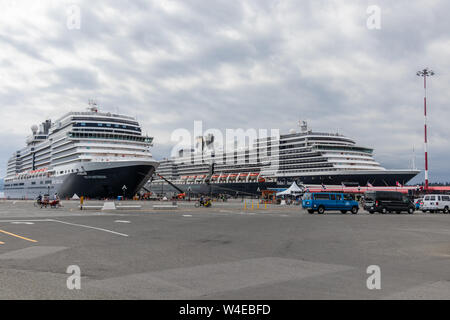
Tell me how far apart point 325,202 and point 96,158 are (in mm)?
38304

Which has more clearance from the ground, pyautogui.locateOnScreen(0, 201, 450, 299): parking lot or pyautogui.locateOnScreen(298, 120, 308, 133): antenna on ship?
pyautogui.locateOnScreen(298, 120, 308, 133): antenna on ship

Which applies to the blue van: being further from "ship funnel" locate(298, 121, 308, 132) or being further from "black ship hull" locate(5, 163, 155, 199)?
"ship funnel" locate(298, 121, 308, 132)

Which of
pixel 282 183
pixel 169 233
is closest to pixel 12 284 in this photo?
pixel 169 233

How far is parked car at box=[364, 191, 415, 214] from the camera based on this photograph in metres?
32.3

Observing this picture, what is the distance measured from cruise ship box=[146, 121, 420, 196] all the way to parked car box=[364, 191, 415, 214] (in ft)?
107

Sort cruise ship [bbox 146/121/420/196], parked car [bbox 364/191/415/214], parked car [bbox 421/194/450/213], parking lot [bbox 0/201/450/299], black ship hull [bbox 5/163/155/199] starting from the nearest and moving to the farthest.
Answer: parking lot [bbox 0/201/450/299] < parked car [bbox 364/191/415/214] < parked car [bbox 421/194/450/213] < black ship hull [bbox 5/163/155/199] < cruise ship [bbox 146/121/420/196]

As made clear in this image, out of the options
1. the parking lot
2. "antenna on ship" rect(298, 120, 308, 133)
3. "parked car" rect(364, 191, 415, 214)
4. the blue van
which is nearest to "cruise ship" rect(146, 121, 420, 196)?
"antenna on ship" rect(298, 120, 308, 133)

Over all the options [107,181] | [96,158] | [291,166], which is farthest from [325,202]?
[291,166]

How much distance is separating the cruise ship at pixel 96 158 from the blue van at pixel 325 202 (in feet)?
104

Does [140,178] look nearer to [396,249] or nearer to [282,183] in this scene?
[282,183]

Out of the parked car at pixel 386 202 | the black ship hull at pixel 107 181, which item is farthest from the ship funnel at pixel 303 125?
the parked car at pixel 386 202

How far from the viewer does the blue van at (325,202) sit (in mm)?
31312

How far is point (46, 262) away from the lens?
8.31 meters
